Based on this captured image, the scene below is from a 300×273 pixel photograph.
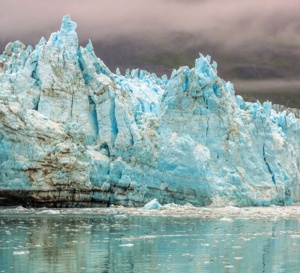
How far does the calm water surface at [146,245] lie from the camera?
12.4 metres

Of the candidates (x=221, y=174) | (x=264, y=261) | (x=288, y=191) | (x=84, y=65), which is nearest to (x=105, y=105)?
(x=84, y=65)

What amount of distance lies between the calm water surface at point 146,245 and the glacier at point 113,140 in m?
6.42

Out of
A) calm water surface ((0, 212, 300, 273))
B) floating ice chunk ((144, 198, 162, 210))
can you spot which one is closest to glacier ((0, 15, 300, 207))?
floating ice chunk ((144, 198, 162, 210))

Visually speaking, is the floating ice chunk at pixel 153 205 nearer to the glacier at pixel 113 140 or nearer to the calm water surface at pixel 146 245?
the glacier at pixel 113 140

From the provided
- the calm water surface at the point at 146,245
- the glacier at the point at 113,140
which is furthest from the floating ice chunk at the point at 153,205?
the calm water surface at the point at 146,245

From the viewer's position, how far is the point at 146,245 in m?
15.7

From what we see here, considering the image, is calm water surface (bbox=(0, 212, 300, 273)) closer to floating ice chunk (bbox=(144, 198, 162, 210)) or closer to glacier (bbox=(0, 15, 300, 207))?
floating ice chunk (bbox=(144, 198, 162, 210))

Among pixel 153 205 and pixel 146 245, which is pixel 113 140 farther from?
pixel 146 245

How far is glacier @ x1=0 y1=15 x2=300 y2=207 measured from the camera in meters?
29.7

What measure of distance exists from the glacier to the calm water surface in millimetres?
6419

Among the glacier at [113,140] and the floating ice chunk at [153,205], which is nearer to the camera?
the glacier at [113,140]

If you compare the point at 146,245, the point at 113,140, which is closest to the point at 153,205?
the point at 113,140

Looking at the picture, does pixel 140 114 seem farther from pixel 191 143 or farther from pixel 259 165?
pixel 259 165

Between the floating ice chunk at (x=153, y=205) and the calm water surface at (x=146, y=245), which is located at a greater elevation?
the floating ice chunk at (x=153, y=205)
